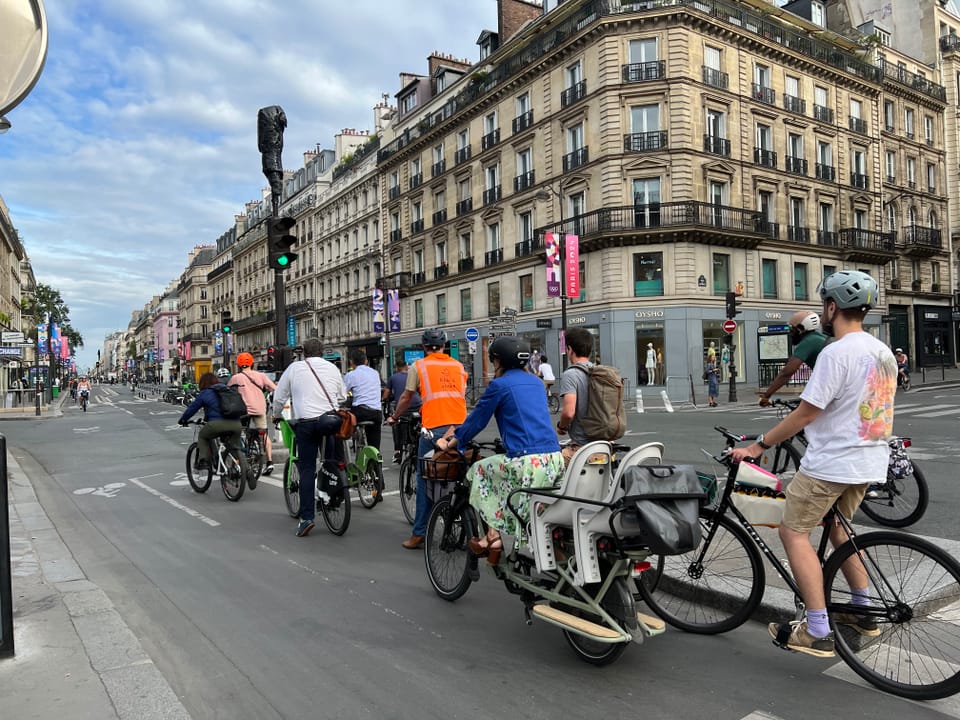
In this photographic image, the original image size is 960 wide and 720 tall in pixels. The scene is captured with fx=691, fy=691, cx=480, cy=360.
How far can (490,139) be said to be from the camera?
3772 cm

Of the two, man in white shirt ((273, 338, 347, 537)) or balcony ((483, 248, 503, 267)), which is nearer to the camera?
man in white shirt ((273, 338, 347, 537))

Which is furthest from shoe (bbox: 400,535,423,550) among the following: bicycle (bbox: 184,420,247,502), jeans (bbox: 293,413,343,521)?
bicycle (bbox: 184,420,247,502)

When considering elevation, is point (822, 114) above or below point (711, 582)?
above

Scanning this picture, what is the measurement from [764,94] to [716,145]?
4.41m

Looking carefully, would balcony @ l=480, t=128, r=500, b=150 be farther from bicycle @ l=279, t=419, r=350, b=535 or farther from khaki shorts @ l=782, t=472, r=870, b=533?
khaki shorts @ l=782, t=472, r=870, b=533

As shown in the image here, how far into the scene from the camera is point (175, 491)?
9547mm

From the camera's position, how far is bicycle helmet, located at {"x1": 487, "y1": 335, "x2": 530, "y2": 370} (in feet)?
14.0

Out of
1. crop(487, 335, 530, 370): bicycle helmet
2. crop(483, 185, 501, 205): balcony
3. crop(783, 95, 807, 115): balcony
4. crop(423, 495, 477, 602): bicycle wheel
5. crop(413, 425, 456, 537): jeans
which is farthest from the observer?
crop(483, 185, 501, 205): balcony

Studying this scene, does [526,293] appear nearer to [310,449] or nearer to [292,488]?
[292,488]

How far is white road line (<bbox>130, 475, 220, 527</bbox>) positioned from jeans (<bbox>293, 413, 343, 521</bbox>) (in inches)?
52.5

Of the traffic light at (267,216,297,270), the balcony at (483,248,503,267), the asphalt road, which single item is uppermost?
the balcony at (483,248,503,267)

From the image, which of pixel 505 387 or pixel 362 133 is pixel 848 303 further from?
pixel 362 133

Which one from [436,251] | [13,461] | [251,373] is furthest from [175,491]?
[436,251]

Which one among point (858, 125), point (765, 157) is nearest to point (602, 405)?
point (765, 157)
